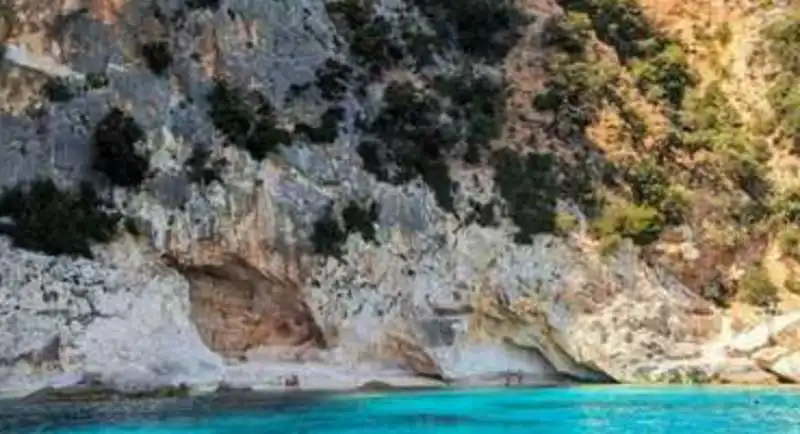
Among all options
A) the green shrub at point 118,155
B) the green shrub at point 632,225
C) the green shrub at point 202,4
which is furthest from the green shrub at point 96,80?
the green shrub at point 632,225

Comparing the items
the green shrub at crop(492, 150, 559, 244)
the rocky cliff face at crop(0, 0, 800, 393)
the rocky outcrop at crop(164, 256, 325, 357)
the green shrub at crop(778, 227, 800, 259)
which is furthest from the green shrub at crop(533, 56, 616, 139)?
the rocky outcrop at crop(164, 256, 325, 357)

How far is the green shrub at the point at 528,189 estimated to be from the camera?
33250 mm

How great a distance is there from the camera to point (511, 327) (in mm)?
31812

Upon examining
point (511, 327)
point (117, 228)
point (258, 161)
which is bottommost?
point (511, 327)

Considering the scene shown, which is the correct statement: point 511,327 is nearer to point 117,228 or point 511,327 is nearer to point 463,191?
point 463,191

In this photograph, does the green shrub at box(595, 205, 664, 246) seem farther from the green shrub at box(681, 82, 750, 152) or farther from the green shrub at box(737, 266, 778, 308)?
the green shrub at box(681, 82, 750, 152)

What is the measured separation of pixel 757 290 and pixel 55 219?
60.2ft

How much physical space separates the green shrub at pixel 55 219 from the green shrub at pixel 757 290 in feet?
54.8

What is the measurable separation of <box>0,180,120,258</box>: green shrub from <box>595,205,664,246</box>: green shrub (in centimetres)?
1324

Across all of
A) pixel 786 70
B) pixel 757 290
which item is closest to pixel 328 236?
pixel 757 290

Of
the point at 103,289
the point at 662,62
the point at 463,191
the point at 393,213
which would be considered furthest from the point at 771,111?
the point at 103,289

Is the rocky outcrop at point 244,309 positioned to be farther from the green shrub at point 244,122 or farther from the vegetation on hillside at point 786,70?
the vegetation on hillside at point 786,70

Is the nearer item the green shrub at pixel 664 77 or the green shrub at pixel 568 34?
the green shrub at pixel 664 77

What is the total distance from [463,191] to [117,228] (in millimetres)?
9823
